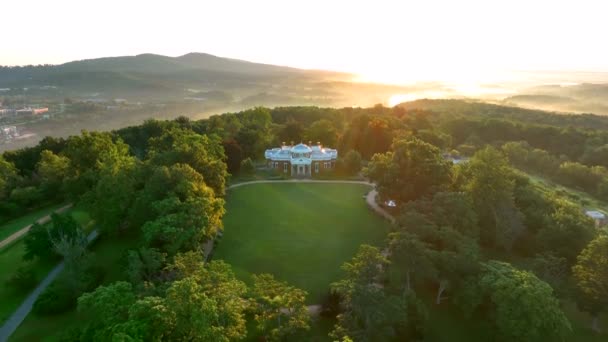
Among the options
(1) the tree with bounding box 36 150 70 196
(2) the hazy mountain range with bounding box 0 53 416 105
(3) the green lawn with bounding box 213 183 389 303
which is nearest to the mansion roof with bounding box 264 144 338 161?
(3) the green lawn with bounding box 213 183 389 303

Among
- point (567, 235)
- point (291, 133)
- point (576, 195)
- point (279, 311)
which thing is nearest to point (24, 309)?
point (279, 311)

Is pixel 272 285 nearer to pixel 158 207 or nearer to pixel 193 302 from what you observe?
pixel 193 302

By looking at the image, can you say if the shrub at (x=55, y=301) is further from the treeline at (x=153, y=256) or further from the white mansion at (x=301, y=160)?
the white mansion at (x=301, y=160)

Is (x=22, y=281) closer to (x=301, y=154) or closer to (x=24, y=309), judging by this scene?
(x=24, y=309)

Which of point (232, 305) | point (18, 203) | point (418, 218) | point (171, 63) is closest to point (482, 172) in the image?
point (418, 218)

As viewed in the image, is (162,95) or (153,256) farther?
(162,95)

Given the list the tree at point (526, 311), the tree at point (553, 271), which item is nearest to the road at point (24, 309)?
the tree at point (526, 311)
